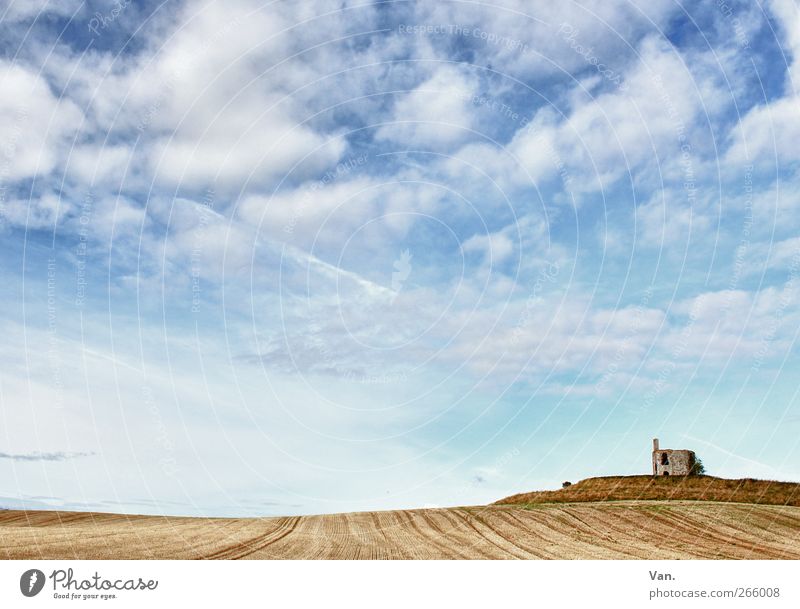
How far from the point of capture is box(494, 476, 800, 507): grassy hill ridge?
174 feet

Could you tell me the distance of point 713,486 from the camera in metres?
56.5

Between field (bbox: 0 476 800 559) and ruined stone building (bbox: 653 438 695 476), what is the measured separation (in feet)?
47.0

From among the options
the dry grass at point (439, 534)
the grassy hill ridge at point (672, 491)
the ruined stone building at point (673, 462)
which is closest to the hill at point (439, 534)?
the dry grass at point (439, 534)

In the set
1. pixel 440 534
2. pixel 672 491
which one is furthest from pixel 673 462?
pixel 440 534

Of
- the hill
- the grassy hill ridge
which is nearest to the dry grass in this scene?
the hill

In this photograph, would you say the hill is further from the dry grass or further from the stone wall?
the stone wall

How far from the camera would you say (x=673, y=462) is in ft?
214

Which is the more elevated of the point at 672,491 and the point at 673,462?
the point at 673,462

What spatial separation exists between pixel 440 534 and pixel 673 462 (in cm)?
3899

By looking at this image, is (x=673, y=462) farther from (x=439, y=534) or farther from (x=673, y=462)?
(x=439, y=534)

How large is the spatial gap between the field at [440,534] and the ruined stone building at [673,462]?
1434 centimetres

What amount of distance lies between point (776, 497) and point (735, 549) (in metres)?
25.0
